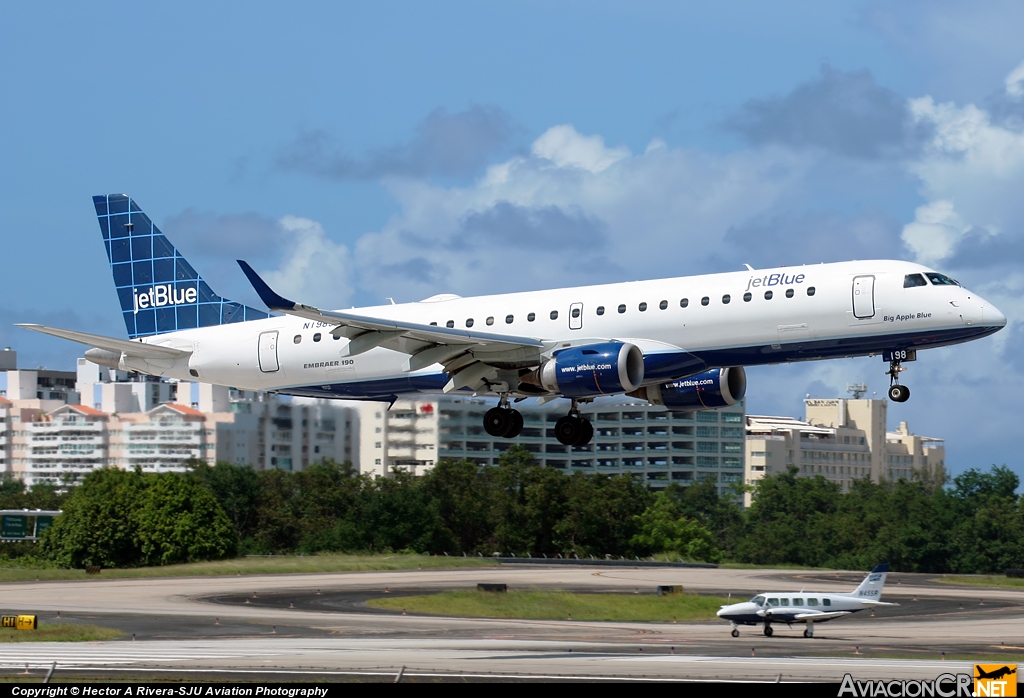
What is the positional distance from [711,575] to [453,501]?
3209cm

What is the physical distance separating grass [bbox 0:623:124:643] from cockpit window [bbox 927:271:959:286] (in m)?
37.5

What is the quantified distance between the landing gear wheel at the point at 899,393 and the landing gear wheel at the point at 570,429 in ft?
33.3

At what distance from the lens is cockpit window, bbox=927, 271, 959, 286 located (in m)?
40.5

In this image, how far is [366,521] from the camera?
395 feet

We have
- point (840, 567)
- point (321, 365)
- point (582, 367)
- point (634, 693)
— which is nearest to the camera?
point (634, 693)

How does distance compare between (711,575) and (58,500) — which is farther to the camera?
(58,500)

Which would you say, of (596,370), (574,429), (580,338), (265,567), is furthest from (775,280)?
(265,567)

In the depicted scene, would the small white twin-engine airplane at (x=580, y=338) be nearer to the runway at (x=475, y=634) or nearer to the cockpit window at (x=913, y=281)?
the cockpit window at (x=913, y=281)

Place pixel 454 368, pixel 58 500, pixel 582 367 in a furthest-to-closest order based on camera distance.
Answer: pixel 58 500
pixel 454 368
pixel 582 367

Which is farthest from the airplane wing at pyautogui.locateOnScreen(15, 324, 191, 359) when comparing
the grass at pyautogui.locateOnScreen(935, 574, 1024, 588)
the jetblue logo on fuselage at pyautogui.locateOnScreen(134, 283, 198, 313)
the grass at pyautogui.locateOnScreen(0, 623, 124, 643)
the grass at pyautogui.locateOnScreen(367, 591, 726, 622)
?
the grass at pyautogui.locateOnScreen(935, 574, 1024, 588)

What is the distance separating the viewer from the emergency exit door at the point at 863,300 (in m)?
40.2

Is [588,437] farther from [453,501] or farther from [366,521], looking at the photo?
[453,501]

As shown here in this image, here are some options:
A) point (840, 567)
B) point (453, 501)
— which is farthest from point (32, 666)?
point (840, 567)

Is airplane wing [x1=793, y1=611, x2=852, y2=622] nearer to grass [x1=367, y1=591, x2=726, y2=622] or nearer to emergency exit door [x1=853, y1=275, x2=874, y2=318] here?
grass [x1=367, y1=591, x2=726, y2=622]
